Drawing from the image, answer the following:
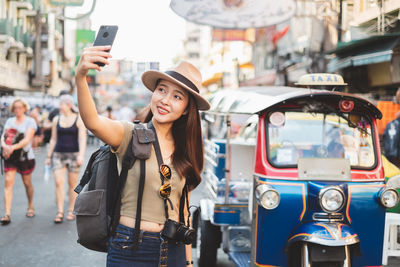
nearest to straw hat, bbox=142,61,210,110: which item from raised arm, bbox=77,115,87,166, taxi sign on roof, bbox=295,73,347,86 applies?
taxi sign on roof, bbox=295,73,347,86

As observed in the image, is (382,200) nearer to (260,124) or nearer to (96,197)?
(260,124)

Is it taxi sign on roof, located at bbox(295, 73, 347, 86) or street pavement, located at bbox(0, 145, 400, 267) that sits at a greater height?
taxi sign on roof, located at bbox(295, 73, 347, 86)

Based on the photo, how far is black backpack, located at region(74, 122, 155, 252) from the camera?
99.9 inches

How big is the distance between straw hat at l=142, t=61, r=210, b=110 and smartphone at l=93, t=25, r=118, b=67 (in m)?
0.57

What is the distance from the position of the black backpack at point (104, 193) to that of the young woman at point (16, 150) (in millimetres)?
5024

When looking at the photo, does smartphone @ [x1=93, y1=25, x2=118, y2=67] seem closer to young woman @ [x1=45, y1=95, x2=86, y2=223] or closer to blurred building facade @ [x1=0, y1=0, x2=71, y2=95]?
blurred building facade @ [x1=0, y1=0, x2=71, y2=95]

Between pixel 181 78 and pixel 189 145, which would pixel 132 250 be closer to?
pixel 189 145

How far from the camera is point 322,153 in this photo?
447cm

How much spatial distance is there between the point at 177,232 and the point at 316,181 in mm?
1899

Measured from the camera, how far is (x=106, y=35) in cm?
222

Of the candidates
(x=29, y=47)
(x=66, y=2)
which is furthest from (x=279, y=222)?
(x=29, y=47)

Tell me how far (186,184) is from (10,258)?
12.3ft

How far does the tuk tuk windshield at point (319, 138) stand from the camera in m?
4.42

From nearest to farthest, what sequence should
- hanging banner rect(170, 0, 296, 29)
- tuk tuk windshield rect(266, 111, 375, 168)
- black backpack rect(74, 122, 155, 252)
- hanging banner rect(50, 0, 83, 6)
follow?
black backpack rect(74, 122, 155, 252) < tuk tuk windshield rect(266, 111, 375, 168) < hanging banner rect(170, 0, 296, 29) < hanging banner rect(50, 0, 83, 6)
